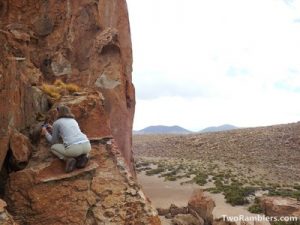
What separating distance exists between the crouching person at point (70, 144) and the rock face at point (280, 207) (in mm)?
13589

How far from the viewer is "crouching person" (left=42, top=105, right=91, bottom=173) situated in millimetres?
9758

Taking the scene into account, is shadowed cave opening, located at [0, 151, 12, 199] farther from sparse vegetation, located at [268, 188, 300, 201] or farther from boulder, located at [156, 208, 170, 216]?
sparse vegetation, located at [268, 188, 300, 201]

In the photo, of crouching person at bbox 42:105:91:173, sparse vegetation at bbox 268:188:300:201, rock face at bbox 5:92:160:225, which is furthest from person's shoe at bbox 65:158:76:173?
sparse vegetation at bbox 268:188:300:201

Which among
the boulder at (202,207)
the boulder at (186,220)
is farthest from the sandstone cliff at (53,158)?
the boulder at (202,207)

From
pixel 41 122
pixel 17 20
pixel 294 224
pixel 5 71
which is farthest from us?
pixel 294 224

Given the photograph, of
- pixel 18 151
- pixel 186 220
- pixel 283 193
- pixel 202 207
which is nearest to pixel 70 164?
pixel 18 151

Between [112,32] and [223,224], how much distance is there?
904 cm

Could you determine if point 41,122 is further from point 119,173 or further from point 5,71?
point 119,173

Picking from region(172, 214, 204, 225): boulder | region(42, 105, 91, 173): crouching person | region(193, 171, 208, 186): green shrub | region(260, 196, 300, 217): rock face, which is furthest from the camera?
region(193, 171, 208, 186): green shrub

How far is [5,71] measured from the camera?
1034cm

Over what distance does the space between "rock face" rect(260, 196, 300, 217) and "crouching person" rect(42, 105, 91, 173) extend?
1359cm

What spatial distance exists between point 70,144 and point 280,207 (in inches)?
565

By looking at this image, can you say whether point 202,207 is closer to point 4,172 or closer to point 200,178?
point 4,172

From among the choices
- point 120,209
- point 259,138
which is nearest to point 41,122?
point 120,209
